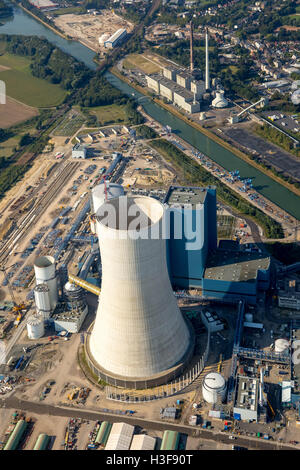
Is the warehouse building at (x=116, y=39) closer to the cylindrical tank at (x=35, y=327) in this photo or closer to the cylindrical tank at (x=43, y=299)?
the cylindrical tank at (x=43, y=299)

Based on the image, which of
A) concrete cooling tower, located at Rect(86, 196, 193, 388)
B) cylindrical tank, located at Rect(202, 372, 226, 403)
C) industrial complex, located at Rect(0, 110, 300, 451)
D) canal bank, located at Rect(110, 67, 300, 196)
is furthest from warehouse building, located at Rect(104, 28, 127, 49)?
cylindrical tank, located at Rect(202, 372, 226, 403)

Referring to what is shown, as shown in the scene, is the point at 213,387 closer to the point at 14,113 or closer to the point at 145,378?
the point at 145,378

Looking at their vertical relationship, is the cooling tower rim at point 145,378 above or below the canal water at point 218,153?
above

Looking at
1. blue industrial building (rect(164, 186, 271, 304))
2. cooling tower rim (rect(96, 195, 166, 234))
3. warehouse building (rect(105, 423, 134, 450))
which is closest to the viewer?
warehouse building (rect(105, 423, 134, 450))

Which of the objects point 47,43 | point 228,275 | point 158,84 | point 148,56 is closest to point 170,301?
point 228,275

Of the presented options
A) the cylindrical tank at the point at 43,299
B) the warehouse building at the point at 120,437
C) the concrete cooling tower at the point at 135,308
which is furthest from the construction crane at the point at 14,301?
the warehouse building at the point at 120,437

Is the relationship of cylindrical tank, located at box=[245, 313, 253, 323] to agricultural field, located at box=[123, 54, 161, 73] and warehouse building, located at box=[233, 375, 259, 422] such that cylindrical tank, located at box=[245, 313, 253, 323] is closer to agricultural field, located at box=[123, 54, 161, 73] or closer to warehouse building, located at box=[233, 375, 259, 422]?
warehouse building, located at box=[233, 375, 259, 422]
